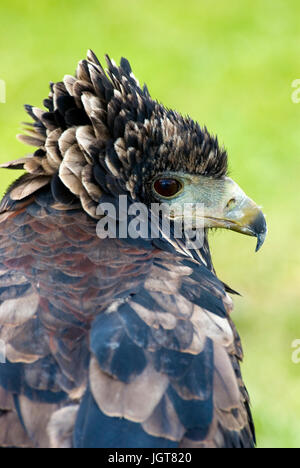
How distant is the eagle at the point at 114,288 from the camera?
356 centimetres

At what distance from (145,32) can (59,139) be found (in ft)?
29.3

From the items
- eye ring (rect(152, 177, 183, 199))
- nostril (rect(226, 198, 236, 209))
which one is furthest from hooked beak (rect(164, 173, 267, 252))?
eye ring (rect(152, 177, 183, 199))

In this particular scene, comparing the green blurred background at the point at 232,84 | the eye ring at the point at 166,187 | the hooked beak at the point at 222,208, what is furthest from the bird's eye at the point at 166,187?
the green blurred background at the point at 232,84

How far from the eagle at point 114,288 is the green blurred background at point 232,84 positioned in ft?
10.2

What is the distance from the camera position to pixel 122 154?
4465 mm

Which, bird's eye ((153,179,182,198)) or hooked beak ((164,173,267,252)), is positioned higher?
bird's eye ((153,179,182,198))

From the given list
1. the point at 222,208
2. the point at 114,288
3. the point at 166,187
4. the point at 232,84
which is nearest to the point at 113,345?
the point at 114,288

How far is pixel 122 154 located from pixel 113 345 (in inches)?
45.8

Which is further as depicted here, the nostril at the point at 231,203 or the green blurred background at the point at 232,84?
the green blurred background at the point at 232,84

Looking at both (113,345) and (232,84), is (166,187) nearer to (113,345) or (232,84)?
(113,345)

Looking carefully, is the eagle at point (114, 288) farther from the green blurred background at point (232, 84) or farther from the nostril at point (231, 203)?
the green blurred background at point (232, 84)

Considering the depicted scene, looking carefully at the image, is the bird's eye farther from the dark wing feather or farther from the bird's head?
the dark wing feather

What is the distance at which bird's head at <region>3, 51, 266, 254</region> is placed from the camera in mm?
4461

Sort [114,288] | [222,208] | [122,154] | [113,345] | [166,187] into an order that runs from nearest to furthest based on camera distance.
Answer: [113,345], [114,288], [122,154], [166,187], [222,208]
